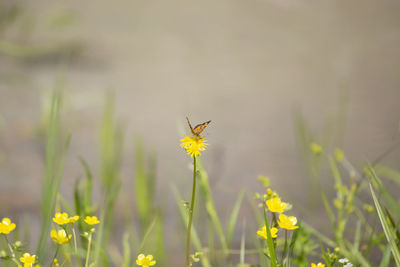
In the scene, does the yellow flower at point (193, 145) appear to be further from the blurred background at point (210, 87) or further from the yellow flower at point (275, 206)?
the blurred background at point (210, 87)

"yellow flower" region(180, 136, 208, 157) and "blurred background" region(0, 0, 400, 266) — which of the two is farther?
"blurred background" region(0, 0, 400, 266)

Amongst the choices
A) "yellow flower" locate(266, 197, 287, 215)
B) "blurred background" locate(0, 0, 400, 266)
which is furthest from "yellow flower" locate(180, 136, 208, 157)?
"blurred background" locate(0, 0, 400, 266)

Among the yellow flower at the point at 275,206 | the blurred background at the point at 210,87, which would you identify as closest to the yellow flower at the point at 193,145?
the yellow flower at the point at 275,206

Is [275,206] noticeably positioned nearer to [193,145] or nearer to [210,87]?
[193,145]

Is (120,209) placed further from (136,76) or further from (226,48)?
(226,48)

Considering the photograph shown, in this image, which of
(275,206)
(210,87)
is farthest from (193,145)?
(210,87)

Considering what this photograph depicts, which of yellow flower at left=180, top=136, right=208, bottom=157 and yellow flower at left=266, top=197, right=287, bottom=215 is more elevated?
yellow flower at left=180, top=136, right=208, bottom=157

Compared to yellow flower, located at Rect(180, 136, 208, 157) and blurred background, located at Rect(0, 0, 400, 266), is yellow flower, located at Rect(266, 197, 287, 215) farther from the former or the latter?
blurred background, located at Rect(0, 0, 400, 266)

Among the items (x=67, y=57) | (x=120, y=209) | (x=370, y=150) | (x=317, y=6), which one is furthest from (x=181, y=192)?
(x=317, y=6)
